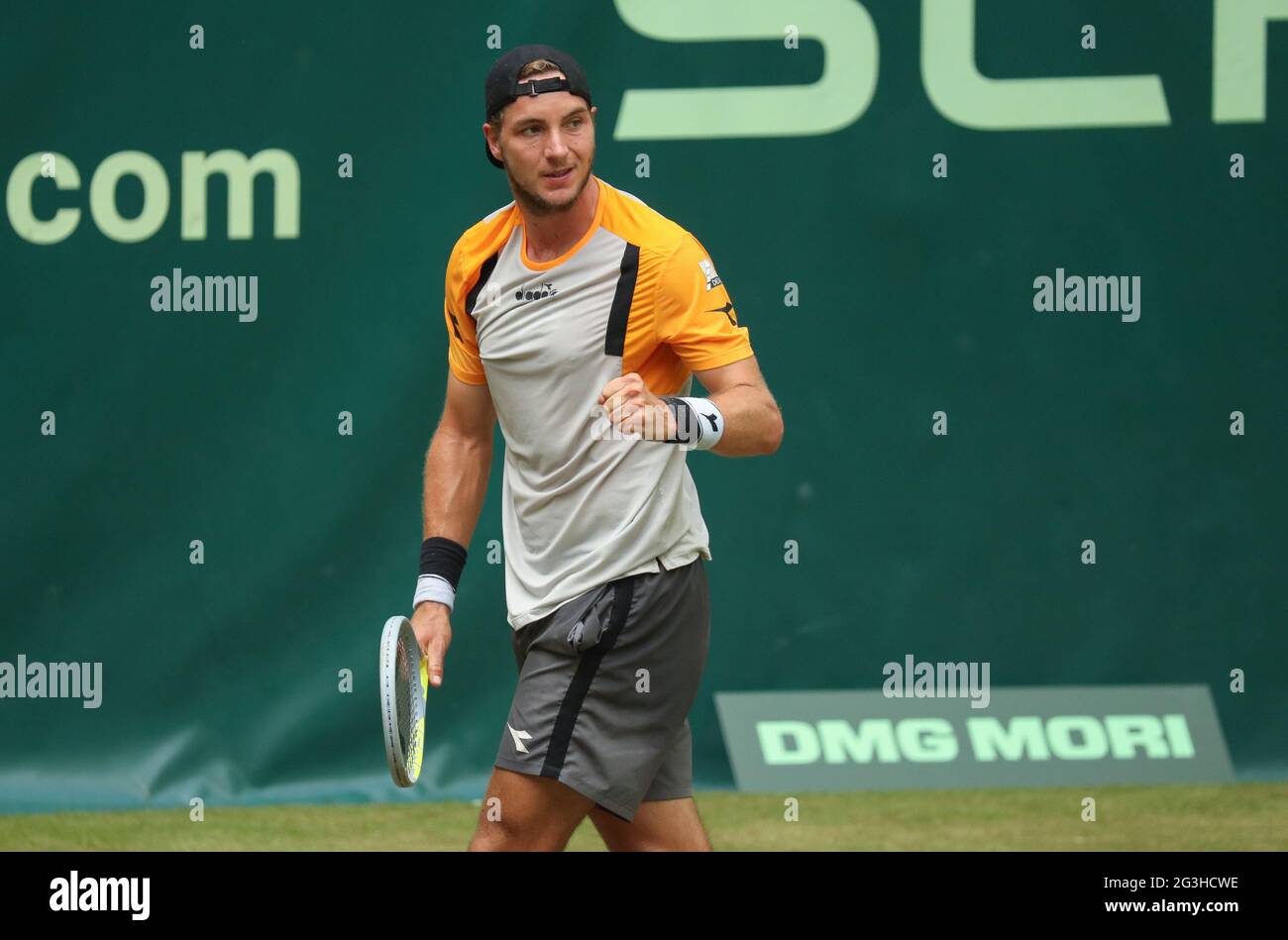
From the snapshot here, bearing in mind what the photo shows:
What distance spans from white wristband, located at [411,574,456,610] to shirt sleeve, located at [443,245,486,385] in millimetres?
394

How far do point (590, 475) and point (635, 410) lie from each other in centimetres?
42

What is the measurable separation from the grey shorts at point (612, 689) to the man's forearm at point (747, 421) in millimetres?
299

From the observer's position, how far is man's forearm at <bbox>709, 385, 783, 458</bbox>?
3.21 metres

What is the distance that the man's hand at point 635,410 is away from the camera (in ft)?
9.68

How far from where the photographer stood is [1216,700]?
5496mm

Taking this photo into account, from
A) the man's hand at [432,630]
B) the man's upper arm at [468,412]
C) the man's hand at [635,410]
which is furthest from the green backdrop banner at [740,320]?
the man's hand at [635,410]

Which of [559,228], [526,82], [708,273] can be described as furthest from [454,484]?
[526,82]

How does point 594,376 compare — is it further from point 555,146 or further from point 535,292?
point 555,146

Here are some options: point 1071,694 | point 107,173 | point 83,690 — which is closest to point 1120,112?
point 1071,694

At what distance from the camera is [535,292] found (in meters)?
3.39

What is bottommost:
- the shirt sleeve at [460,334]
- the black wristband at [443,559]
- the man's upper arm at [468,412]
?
the black wristband at [443,559]

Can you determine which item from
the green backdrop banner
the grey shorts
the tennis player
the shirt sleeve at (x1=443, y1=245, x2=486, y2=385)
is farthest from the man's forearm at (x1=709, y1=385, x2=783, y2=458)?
the green backdrop banner

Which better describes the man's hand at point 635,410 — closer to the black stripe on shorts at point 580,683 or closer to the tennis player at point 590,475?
the tennis player at point 590,475

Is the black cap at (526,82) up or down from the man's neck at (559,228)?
up
